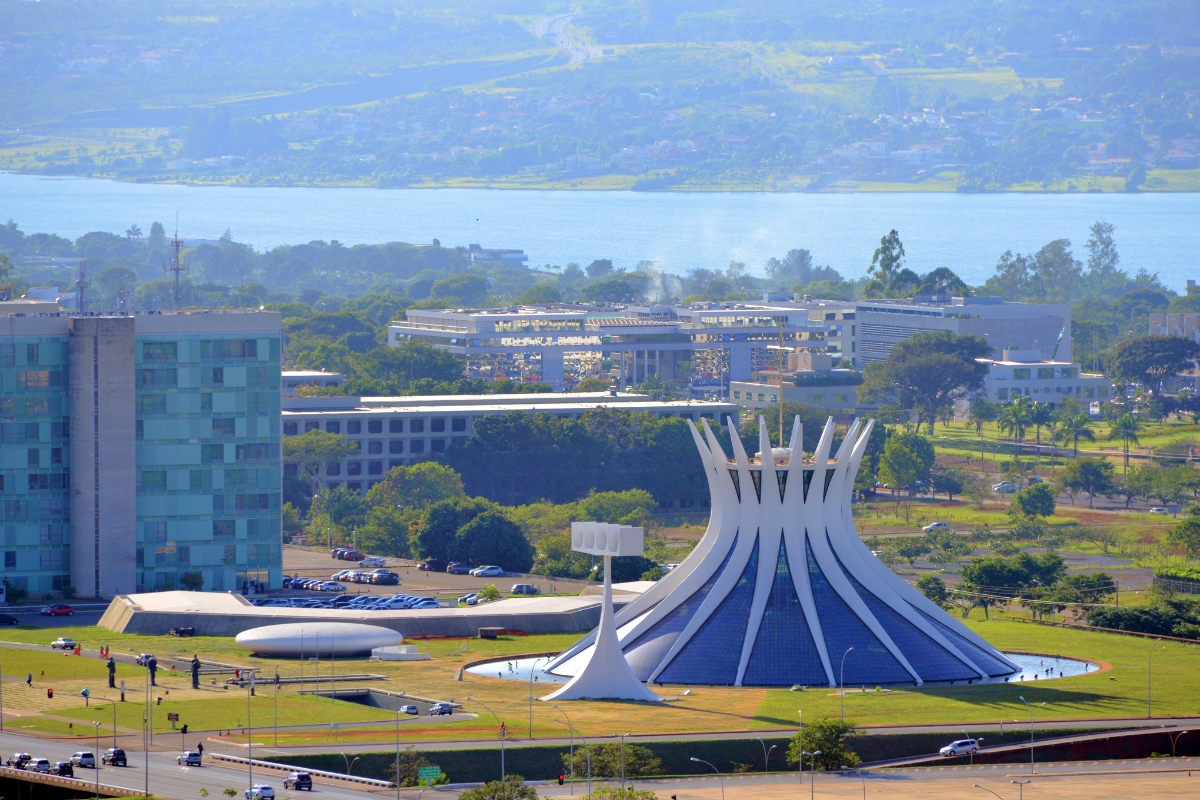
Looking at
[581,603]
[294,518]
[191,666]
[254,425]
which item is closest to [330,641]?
[191,666]

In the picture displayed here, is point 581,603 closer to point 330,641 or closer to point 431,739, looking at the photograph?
point 330,641

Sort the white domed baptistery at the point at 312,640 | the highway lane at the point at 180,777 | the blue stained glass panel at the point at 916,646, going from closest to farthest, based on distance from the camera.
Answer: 1. the highway lane at the point at 180,777
2. the blue stained glass panel at the point at 916,646
3. the white domed baptistery at the point at 312,640

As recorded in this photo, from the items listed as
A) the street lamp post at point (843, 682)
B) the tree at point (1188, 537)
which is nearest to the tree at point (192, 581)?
the street lamp post at point (843, 682)

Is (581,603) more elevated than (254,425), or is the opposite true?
(254,425)

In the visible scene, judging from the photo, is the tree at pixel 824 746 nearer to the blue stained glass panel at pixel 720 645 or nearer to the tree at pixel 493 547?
the blue stained glass panel at pixel 720 645

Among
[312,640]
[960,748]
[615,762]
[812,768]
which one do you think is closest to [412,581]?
[312,640]

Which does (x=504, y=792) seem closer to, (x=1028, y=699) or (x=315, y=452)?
(x=1028, y=699)
